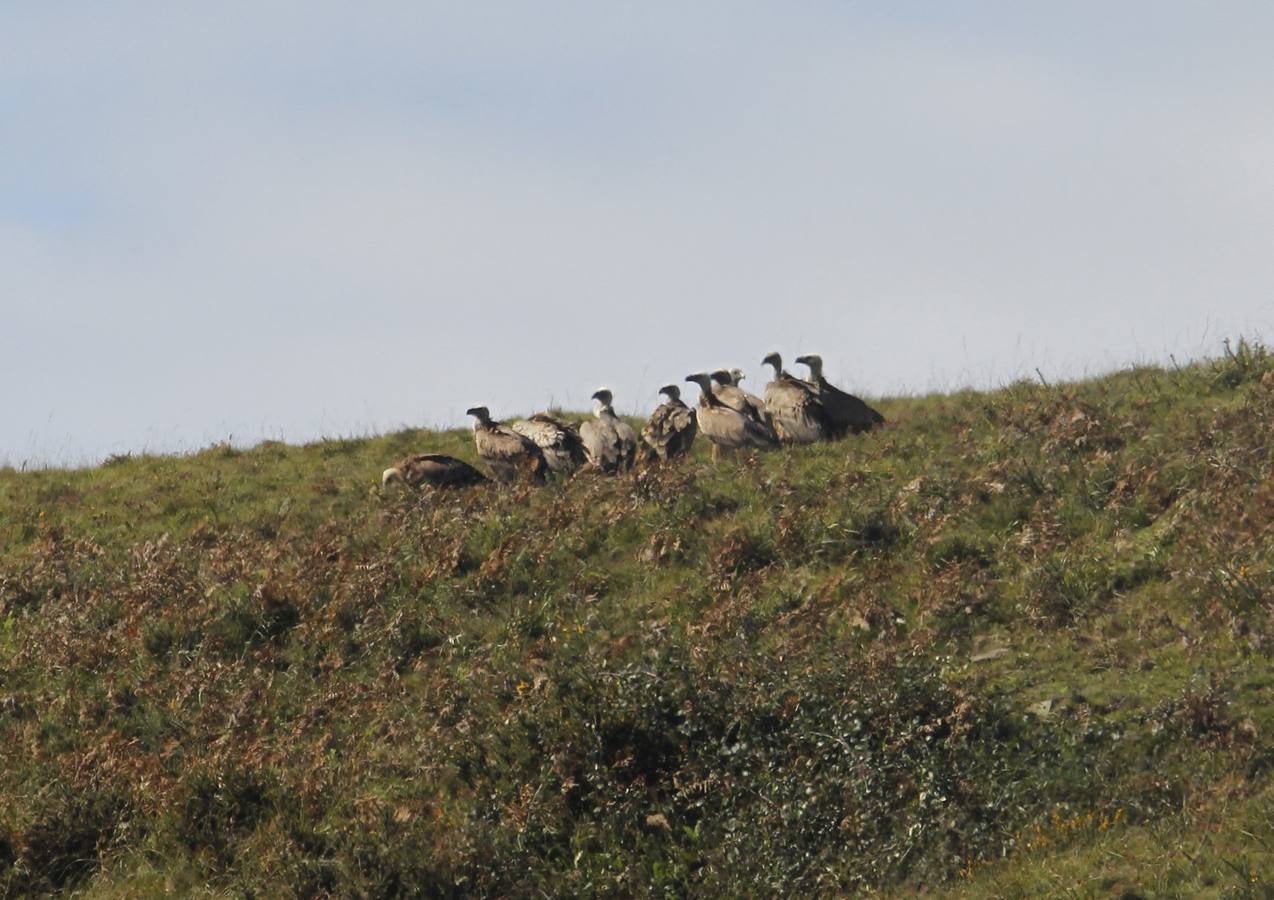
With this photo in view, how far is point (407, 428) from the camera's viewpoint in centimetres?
2644

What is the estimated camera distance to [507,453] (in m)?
22.8

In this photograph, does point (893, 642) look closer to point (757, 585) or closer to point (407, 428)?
point (757, 585)

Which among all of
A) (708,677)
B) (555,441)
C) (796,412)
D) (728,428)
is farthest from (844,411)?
(708,677)

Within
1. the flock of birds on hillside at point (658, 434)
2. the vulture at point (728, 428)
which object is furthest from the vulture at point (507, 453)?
the vulture at point (728, 428)

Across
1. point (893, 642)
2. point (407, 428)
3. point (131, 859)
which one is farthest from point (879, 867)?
point (407, 428)

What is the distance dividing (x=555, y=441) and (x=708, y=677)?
980 centimetres

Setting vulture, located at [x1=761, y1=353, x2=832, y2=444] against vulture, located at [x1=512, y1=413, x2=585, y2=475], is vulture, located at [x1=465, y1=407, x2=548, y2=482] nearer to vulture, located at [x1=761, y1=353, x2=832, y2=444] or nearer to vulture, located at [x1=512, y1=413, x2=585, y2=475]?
vulture, located at [x1=512, y1=413, x2=585, y2=475]

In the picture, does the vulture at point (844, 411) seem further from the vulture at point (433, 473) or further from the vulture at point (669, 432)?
the vulture at point (433, 473)

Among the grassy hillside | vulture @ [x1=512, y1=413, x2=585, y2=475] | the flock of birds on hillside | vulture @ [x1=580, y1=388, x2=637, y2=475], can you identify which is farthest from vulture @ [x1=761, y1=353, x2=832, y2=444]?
vulture @ [x1=512, y1=413, x2=585, y2=475]

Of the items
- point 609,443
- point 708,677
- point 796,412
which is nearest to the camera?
point 708,677

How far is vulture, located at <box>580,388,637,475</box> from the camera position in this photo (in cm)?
2198

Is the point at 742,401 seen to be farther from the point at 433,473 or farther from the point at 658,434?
the point at 433,473

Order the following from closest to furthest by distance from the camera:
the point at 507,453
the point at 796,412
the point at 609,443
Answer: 1. the point at 796,412
2. the point at 609,443
3. the point at 507,453

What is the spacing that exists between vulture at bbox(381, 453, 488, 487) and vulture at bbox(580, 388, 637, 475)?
1603mm
